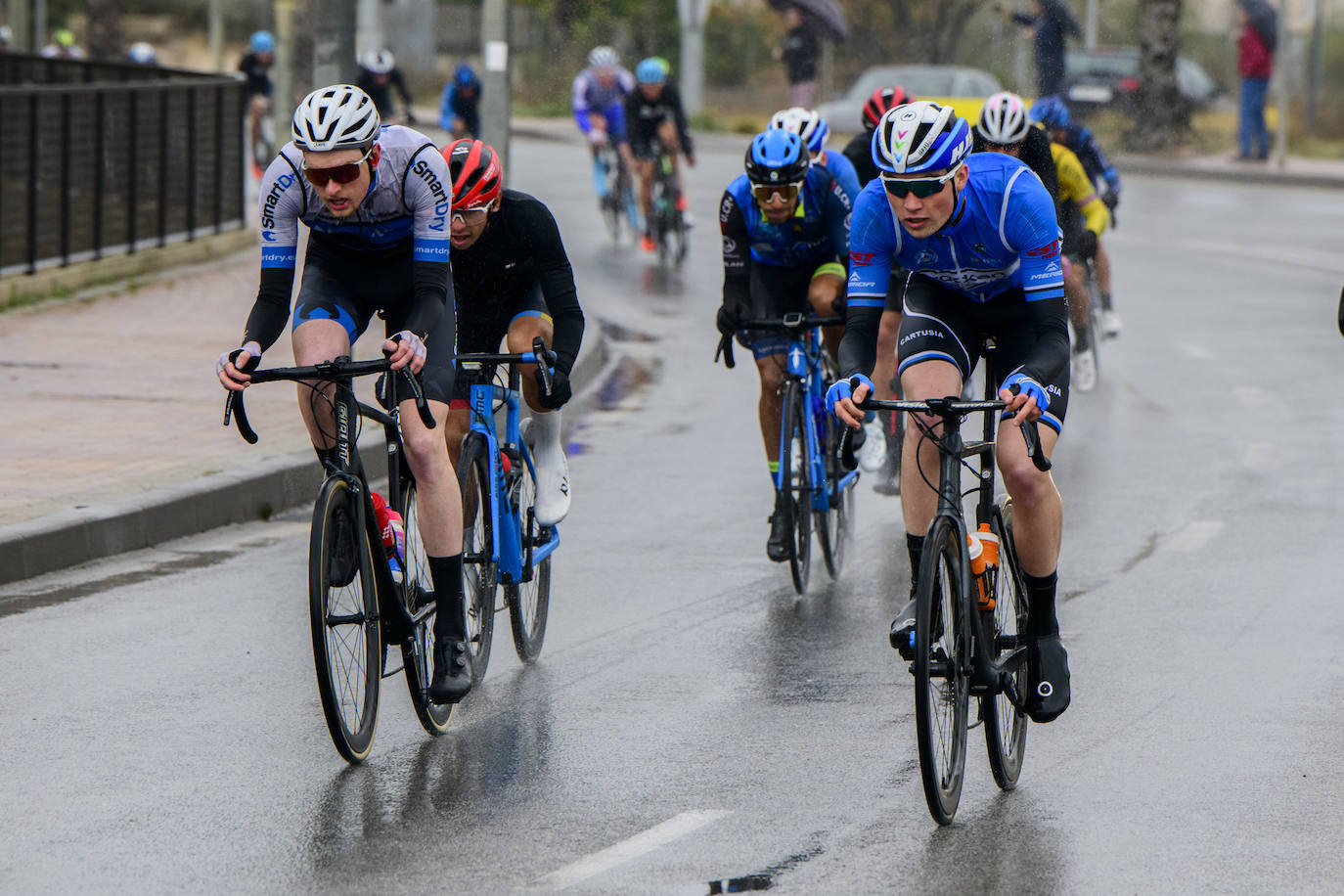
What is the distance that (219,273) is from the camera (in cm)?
1891

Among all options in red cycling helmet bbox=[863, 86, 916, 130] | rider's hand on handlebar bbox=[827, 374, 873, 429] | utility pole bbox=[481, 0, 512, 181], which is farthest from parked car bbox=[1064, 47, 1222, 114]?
rider's hand on handlebar bbox=[827, 374, 873, 429]

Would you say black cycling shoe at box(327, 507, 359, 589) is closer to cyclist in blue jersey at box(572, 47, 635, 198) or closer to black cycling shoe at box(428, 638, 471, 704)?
black cycling shoe at box(428, 638, 471, 704)

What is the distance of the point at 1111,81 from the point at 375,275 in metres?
36.9

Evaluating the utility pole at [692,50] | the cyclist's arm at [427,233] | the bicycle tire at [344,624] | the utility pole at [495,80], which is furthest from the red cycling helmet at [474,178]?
the utility pole at [692,50]

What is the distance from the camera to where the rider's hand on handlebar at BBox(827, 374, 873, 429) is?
5.72 meters

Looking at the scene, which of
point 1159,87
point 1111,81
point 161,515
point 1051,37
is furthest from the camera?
point 1111,81

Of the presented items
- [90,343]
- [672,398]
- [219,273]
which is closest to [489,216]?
[672,398]

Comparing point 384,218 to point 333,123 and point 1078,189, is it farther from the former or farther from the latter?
point 1078,189

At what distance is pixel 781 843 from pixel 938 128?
6.25 feet

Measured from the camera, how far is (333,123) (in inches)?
237

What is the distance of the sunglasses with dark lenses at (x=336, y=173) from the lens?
20.1 ft

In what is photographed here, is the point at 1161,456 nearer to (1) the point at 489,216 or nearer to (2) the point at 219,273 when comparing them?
(1) the point at 489,216

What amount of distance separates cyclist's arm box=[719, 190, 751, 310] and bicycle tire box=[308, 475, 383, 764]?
3321 mm

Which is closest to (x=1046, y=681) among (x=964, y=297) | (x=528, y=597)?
(x=964, y=297)
